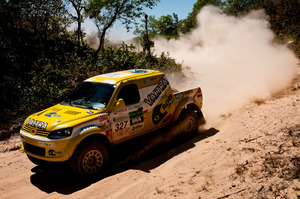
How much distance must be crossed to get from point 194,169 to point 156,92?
2284 mm

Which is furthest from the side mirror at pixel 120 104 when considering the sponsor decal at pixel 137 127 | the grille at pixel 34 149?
the grille at pixel 34 149

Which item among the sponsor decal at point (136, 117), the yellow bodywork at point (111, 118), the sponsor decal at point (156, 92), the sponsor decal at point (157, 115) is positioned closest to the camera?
the yellow bodywork at point (111, 118)

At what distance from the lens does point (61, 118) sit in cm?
559

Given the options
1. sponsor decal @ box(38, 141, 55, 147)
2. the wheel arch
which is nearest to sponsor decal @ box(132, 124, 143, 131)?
the wheel arch

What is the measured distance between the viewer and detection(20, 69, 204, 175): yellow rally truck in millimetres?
5352

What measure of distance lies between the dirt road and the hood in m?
0.91

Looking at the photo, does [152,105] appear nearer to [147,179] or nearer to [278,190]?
[147,179]

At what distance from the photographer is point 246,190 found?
14.4 feet

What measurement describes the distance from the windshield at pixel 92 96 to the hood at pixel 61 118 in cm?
22

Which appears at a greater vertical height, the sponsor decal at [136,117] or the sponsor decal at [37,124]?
the sponsor decal at [37,124]

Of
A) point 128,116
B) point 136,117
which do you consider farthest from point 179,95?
point 128,116

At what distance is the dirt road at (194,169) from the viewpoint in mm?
4613

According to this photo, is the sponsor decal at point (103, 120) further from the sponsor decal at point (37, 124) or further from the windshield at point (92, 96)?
the sponsor decal at point (37, 124)

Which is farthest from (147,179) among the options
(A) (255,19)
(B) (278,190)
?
(A) (255,19)
